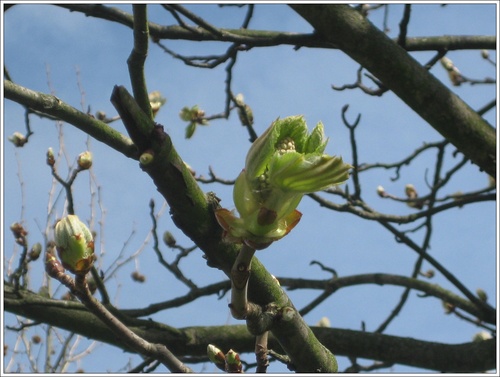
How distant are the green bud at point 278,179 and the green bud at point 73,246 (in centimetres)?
38

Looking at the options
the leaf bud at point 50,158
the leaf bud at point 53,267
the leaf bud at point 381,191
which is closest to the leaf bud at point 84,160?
the leaf bud at point 50,158

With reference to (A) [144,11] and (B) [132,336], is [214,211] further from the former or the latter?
(A) [144,11]

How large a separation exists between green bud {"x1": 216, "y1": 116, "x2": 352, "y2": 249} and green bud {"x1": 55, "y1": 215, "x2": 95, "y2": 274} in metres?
0.38

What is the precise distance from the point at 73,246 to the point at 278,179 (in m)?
0.53

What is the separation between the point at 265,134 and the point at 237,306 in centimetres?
32

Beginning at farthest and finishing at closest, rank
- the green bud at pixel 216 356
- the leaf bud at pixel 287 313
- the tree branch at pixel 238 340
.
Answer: the tree branch at pixel 238 340, the green bud at pixel 216 356, the leaf bud at pixel 287 313

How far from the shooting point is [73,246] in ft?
4.61

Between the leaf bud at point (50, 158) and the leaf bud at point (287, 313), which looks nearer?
the leaf bud at point (287, 313)

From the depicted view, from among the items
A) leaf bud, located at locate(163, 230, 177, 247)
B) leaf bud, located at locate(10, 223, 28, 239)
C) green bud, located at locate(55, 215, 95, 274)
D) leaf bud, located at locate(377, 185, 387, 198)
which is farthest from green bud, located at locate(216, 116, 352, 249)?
leaf bud, located at locate(377, 185, 387, 198)

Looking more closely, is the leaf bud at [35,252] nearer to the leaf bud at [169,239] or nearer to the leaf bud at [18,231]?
the leaf bud at [18,231]

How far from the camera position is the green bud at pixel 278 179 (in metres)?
1.09

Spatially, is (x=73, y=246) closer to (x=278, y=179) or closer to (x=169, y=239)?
(x=278, y=179)

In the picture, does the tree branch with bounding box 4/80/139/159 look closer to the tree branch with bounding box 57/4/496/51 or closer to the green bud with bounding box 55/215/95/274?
the green bud with bounding box 55/215/95/274

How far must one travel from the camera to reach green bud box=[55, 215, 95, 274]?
4.60 feet
